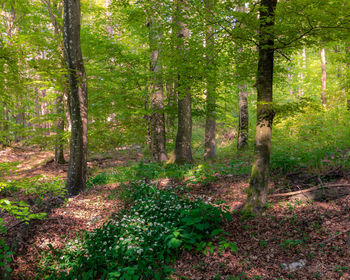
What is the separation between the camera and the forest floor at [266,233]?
3.49 metres

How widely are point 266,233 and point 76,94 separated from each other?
7015mm

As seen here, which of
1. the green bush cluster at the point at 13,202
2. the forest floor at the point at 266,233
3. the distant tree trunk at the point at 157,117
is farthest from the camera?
the distant tree trunk at the point at 157,117

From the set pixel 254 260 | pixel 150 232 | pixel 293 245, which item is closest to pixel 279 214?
pixel 293 245

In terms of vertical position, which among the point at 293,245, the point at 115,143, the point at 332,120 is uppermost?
the point at 332,120

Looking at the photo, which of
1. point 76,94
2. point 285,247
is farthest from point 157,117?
point 285,247

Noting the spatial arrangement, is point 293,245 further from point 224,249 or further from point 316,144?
point 316,144

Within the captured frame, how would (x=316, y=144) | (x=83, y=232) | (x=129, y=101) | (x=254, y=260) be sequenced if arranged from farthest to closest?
(x=129, y=101) < (x=316, y=144) < (x=83, y=232) < (x=254, y=260)

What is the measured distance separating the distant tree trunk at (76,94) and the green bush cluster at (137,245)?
327 cm

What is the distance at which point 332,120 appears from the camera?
788 centimetres

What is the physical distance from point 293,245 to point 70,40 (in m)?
8.25

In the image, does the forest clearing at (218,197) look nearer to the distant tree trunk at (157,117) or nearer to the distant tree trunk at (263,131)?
the distant tree trunk at (263,131)

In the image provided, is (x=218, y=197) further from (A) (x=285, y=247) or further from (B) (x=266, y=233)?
(A) (x=285, y=247)

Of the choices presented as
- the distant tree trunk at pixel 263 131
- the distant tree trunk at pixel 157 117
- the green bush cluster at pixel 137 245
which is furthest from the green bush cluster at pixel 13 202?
the distant tree trunk at pixel 157 117

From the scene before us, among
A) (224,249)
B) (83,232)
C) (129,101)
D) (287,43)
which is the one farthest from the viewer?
(129,101)
